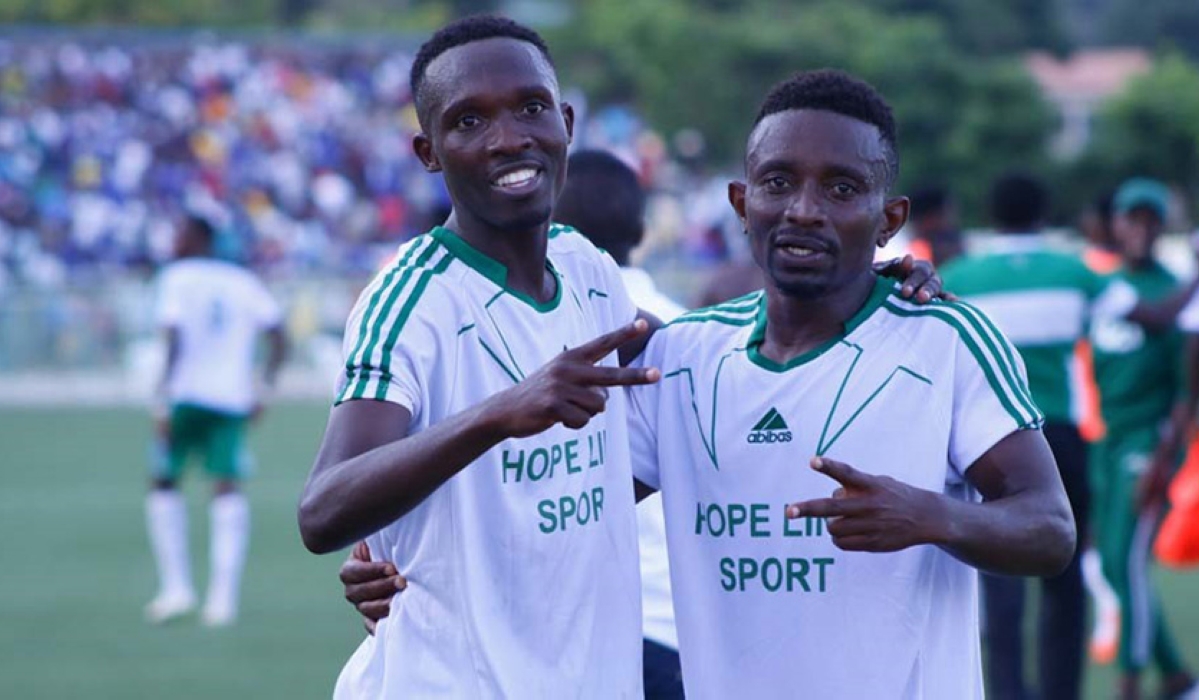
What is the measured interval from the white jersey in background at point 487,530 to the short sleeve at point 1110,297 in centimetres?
502

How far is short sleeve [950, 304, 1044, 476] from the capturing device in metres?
3.36

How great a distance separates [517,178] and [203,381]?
8.64 m

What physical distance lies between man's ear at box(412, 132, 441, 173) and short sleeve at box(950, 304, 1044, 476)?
3.22 ft

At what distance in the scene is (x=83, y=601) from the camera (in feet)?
37.4

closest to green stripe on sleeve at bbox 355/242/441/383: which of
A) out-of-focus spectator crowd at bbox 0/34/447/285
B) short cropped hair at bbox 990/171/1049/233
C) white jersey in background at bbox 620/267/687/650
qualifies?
white jersey in background at bbox 620/267/687/650

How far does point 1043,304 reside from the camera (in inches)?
316

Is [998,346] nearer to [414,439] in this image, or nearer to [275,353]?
[414,439]

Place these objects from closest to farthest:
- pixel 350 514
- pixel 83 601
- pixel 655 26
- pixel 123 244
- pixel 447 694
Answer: pixel 350 514
pixel 447 694
pixel 83 601
pixel 123 244
pixel 655 26

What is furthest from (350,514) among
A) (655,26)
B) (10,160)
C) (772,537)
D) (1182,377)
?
(655,26)

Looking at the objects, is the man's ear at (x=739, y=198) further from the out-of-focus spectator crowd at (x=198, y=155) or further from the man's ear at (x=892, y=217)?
the out-of-focus spectator crowd at (x=198, y=155)

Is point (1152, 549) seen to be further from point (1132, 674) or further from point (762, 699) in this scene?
point (762, 699)

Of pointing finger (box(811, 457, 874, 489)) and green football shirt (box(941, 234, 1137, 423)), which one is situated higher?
green football shirt (box(941, 234, 1137, 423))

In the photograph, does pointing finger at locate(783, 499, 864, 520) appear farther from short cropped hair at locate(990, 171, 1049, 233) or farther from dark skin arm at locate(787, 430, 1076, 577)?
short cropped hair at locate(990, 171, 1049, 233)

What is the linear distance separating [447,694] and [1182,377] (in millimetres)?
6358
